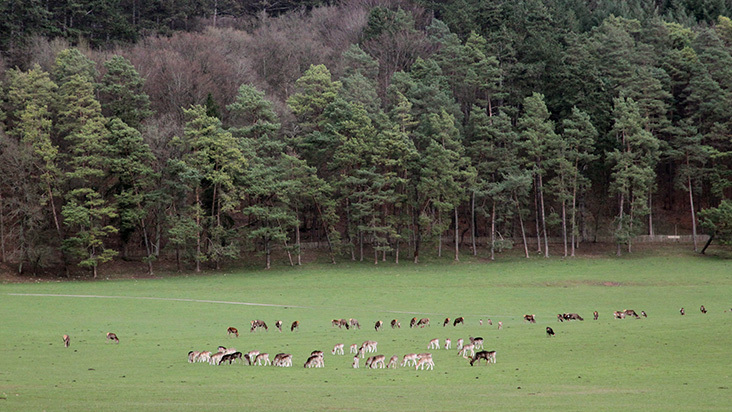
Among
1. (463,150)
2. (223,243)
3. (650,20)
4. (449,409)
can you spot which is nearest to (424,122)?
(463,150)

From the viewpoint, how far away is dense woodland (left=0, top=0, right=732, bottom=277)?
64.4 m

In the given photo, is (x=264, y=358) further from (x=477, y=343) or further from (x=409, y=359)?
(x=477, y=343)

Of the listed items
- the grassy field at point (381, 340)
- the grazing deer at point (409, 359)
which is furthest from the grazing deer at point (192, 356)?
the grazing deer at point (409, 359)

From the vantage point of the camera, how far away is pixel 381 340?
100ft

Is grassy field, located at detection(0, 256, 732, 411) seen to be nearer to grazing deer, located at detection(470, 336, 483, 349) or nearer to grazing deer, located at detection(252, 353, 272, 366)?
grazing deer, located at detection(252, 353, 272, 366)

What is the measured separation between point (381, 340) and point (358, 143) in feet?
130

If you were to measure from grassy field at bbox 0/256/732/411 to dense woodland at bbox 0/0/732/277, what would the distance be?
291 inches

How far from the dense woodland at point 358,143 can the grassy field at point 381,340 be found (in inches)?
291

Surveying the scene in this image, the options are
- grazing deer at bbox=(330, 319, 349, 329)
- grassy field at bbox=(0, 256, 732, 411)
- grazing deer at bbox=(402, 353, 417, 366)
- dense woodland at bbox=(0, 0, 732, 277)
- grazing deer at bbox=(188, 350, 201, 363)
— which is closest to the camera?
grassy field at bbox=(0, 256, 732, 411)

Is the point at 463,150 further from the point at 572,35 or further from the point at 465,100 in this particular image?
the point at 572,35

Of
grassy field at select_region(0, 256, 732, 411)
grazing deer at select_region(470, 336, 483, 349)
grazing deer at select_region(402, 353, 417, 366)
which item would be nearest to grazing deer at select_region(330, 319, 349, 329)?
grassy field at select_region(0, 256, 732, 411)

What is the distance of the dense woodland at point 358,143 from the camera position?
211 ft

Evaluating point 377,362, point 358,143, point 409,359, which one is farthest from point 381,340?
point 358,143

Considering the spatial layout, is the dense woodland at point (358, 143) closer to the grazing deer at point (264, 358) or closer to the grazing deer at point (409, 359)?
the grazing deer at point (264, 358)
